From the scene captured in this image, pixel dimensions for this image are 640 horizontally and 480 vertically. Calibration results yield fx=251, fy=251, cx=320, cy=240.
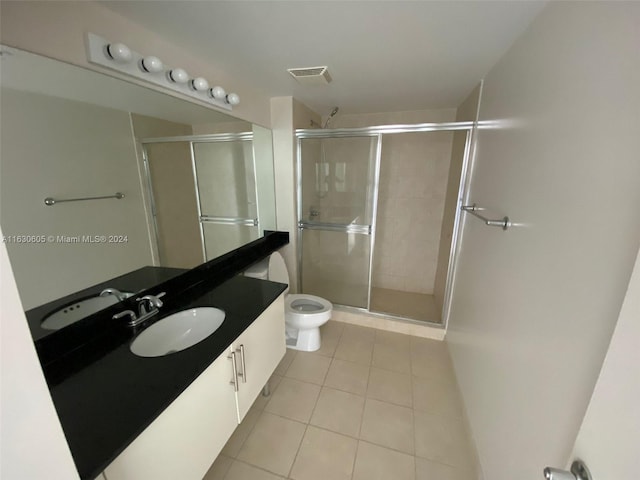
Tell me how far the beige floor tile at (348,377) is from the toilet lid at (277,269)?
862 millimetres

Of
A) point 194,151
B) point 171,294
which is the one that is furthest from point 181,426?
point 194,151

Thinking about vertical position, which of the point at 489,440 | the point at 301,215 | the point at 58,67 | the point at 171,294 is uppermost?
the point at 58,67

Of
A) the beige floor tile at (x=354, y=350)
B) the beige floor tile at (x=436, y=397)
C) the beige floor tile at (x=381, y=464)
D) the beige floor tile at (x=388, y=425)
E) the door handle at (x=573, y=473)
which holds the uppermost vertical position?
the door handle at (x=573, y=473)

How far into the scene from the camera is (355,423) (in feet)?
5.18

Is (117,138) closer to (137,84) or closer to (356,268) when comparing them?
(137,84)

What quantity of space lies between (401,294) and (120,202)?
2960 millimetres

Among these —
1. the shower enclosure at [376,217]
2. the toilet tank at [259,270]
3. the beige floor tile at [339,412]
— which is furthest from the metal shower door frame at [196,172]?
the beige floor tile at [339,412]

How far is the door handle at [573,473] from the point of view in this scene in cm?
47

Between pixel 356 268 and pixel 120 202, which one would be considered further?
pixel 356 268

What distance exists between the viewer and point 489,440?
4.06ft

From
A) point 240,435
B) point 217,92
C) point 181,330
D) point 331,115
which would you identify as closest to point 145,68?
point 217,92

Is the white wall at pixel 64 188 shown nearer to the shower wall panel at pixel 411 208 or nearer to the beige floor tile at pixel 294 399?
the beige floor tile at pixel 294 399

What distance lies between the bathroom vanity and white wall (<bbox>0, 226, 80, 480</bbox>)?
0.32 metres

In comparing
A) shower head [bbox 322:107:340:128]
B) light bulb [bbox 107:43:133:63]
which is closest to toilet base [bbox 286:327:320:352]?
light bulb [bbox 107:43:133:63]
